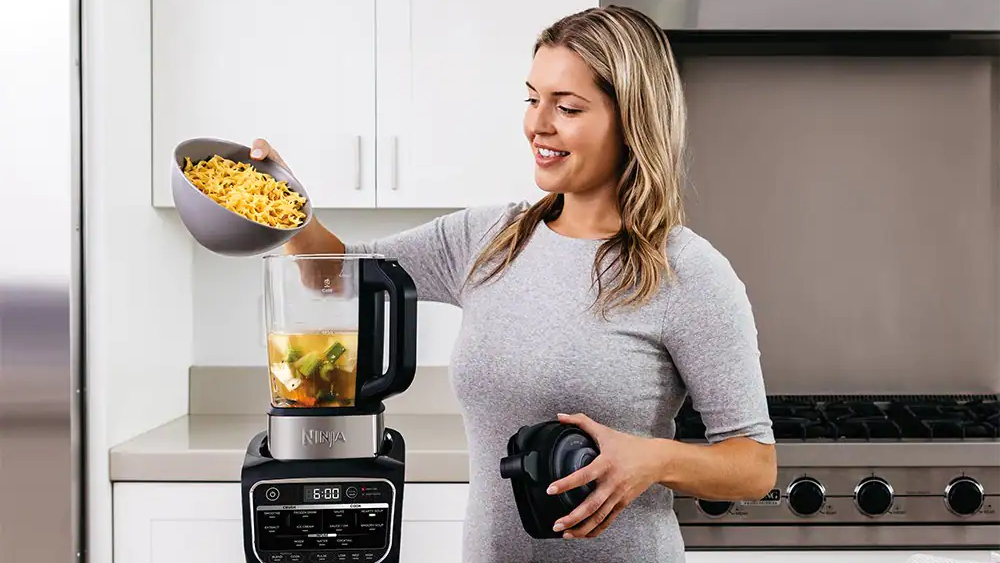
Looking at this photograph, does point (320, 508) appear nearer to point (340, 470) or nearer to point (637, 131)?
point (340, 470)

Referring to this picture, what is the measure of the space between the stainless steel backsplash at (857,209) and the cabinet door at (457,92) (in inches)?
17.0

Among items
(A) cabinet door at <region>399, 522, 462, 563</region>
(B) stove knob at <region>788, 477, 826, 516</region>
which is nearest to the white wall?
(A) cabinet door at <region>399, 522, 462, 563</region>

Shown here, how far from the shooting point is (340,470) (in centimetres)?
104

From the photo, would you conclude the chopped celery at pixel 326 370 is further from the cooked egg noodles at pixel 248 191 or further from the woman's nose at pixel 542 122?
the woman's nose at pixel 542 122

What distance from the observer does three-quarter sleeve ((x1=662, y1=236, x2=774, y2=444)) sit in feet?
3.86

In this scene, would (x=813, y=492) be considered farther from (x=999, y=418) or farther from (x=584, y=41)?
(x=584, y=41)

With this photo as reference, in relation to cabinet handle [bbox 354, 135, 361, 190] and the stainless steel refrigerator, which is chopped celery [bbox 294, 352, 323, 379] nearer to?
the stainless steel refrigerator

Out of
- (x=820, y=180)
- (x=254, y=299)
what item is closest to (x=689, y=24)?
(x=820, y=180)

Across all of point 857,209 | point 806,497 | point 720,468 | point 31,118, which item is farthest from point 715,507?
point 31,118

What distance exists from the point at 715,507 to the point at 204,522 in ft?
3.12

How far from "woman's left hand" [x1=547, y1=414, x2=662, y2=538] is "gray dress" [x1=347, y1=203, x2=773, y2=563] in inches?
6.6

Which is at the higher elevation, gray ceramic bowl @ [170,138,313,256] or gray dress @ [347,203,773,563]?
gray ceramic bowl @ [170,138,313,256]

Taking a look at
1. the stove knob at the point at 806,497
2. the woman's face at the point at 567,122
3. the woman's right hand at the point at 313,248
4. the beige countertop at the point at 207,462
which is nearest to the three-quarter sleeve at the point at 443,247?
the woman's right hand at the point at 313,248

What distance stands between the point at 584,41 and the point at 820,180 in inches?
48.3
